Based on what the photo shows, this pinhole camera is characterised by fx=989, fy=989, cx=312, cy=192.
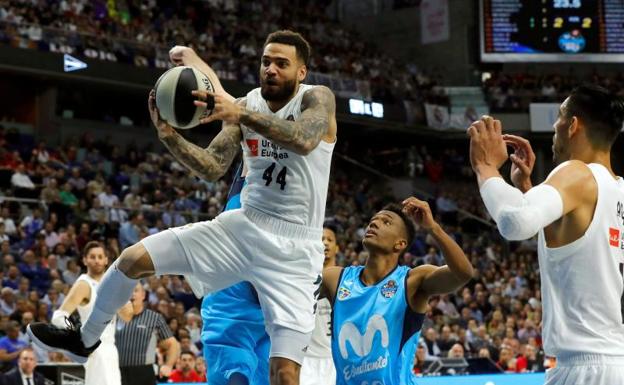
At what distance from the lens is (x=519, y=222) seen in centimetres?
364

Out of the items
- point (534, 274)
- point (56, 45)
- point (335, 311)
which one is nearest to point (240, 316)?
→ point (335, 311)

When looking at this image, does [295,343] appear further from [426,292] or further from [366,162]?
[366,162]

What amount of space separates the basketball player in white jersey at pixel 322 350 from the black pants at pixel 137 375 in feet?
9.88

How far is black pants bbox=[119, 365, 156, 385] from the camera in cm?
956

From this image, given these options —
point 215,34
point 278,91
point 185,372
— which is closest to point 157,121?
point 278,91

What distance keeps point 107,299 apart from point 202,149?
92 cm

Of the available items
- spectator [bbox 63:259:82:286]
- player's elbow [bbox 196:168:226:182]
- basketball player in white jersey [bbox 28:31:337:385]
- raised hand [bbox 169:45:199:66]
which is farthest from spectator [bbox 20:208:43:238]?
player's elbow [bbox 196:168:226:182]

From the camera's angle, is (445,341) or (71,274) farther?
(445,341)

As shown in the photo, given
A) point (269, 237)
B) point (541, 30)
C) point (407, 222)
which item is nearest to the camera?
point (269, 237)

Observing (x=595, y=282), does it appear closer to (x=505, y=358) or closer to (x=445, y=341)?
(x=505, y=358)

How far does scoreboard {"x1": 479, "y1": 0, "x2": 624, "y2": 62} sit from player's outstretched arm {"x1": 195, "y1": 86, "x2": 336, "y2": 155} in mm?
17516

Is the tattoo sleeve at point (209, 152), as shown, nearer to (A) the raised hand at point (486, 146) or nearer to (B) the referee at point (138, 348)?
(A) the raised hand at point (486, 146)

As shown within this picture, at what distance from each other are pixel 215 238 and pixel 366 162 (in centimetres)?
2384

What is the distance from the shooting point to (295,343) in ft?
16.5
